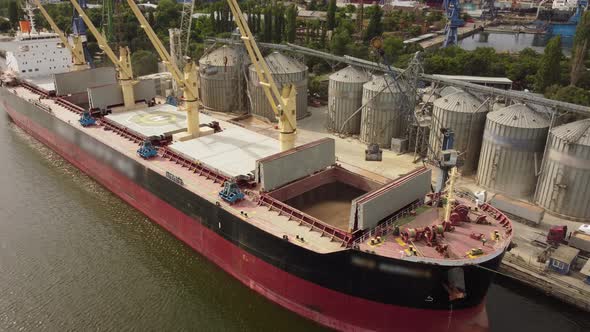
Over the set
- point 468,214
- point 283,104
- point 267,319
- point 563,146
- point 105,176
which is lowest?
point 267,319

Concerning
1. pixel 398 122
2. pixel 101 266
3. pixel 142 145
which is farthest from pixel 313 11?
pixel 101 266

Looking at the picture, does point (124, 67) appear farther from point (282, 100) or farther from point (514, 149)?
point (514, 149)

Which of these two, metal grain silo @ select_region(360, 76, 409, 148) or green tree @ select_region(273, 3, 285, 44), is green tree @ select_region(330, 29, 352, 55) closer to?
green tree @ select_region(273, 3, 285, 44)

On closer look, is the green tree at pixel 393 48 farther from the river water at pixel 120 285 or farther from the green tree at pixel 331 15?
the river water at pixel 120 285

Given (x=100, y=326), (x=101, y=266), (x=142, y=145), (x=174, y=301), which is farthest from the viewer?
(x=142, y=145)

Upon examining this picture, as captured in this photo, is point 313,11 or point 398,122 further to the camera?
point 313,11

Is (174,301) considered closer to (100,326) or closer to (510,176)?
(100,326)

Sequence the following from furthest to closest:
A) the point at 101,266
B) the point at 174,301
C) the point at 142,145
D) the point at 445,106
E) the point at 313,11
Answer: the point at 313,11 → the point at 445,106 → the point at 142,145 → the point at 101,266 → the point at 174,301
